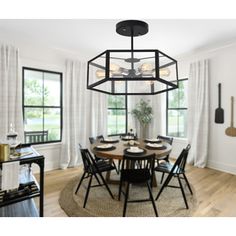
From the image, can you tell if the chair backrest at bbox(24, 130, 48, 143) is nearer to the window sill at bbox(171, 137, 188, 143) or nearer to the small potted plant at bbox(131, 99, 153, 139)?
the small potted plant at bbox(131, 99, 153, 139)

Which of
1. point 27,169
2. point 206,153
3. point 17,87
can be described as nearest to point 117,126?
point 206,153

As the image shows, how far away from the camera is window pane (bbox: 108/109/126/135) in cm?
518

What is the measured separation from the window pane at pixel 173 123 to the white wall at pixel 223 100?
1.06 m

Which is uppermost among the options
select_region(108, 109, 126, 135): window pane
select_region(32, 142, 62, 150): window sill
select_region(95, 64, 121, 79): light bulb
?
select_region(95, 64, 121, 79): light bulb

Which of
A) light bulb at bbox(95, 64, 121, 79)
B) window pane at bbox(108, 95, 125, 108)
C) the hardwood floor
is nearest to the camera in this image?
light bulb at bbox(95, 64, 121, 79)

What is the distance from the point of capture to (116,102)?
5.31 meters

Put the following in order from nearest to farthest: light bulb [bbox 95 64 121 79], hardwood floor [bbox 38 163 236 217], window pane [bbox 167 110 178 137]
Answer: light bulb [bbox 95 64 121 79]
hardwood floor [bbox 38 163 236 217]
window pane [bbox 167 110 178 137]

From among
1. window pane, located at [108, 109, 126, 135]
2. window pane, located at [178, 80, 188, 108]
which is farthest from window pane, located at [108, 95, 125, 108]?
window pane, located at [178, 80, 188, 108]

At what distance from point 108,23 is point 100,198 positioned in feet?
8.99

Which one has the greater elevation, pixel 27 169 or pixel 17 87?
pixel 17 87

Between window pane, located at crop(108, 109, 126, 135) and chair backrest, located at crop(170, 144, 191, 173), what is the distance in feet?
8.91

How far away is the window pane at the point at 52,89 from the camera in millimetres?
4023
